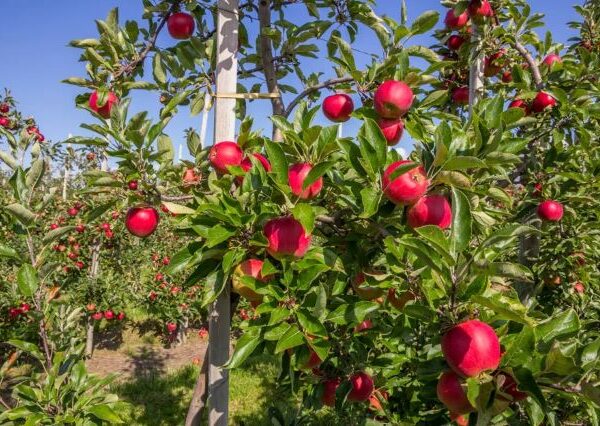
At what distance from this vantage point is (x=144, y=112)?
4.32ft

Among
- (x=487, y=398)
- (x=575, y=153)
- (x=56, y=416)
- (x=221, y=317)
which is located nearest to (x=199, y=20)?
(x=221, y=317)

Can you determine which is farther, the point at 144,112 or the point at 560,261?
the point at 560,261

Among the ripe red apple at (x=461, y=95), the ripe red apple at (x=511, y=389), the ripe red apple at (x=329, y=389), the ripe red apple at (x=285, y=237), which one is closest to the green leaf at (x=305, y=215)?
the ripe red apple at (x=285, y=237)

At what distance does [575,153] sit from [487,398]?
217 cm

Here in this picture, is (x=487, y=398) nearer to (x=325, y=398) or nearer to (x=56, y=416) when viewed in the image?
(x=325, y=398)

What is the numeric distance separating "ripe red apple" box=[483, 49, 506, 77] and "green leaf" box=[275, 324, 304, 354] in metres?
2.45

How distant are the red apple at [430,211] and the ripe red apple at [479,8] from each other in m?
1.79

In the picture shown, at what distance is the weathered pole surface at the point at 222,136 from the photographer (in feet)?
5.03

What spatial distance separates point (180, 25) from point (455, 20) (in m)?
1.79

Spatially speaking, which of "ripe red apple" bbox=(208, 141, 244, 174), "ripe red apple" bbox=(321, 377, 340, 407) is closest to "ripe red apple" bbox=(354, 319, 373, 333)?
"ripe red apple" bbox=(321, 377, 340, 407)

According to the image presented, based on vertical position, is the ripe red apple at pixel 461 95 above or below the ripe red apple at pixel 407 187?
above

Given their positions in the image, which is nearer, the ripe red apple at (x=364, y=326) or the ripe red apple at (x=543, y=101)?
the ripe red apple at (x=364, y=326)

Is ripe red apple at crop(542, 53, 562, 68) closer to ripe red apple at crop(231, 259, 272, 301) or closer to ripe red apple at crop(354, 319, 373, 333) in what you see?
ripe red apple at crop(354, 319, 373, 333)

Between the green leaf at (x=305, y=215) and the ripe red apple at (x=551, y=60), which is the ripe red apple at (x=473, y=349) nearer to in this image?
the green leaf at (x=305, y=215)
